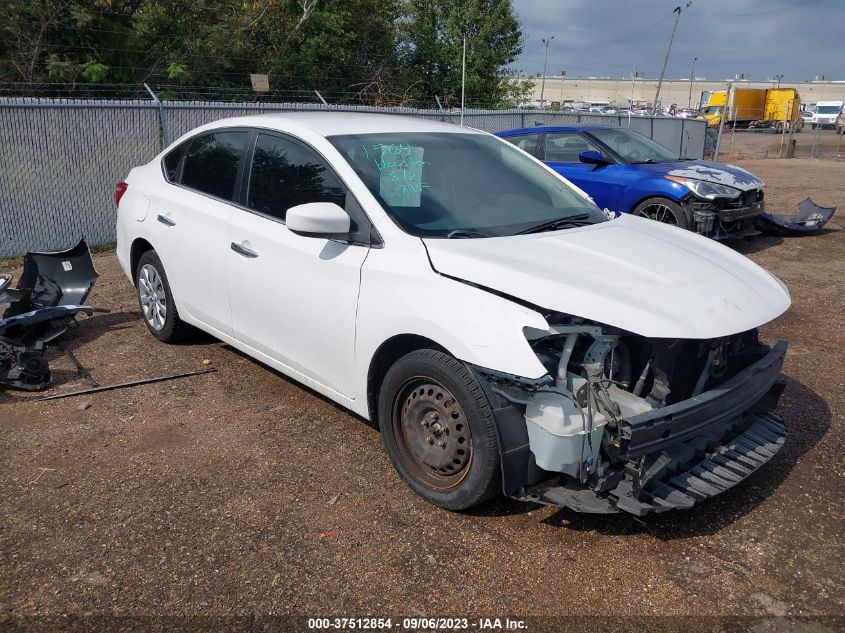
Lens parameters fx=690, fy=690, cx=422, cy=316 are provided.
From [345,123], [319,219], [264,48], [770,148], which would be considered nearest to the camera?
[319,219]

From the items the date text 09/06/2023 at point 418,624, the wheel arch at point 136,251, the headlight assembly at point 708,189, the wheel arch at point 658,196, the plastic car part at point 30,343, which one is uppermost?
the headlight assembly at point 708,189

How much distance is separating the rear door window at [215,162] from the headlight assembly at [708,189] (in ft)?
18.9

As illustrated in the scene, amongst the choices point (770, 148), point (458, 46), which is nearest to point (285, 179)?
point (458, 46)

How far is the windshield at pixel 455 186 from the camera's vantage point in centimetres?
360

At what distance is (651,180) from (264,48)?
11.6m

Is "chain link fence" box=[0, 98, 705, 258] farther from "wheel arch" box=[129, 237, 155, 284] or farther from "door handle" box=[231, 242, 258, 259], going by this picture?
"door handle" box=[231, 242, 258, 259]

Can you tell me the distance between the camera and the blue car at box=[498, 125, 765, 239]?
8320 millimetres

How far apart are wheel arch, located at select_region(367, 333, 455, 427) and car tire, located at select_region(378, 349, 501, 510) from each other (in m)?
0.09

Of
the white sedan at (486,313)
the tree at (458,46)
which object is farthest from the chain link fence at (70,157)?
the tree at (458,46)

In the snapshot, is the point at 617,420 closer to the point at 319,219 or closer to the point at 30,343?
the point at 319,219

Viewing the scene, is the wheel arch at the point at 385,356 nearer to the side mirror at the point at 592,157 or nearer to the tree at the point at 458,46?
the side mirror at the point at 592,157

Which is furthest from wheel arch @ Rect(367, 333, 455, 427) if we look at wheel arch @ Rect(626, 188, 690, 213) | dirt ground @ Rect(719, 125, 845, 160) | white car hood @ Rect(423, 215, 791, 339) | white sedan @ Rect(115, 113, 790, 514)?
dirt ground @ Rect(719, 125, 845, 160)

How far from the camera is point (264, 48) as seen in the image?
1669 cm

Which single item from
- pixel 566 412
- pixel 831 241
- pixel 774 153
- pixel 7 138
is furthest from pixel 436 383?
pixel 774 153
